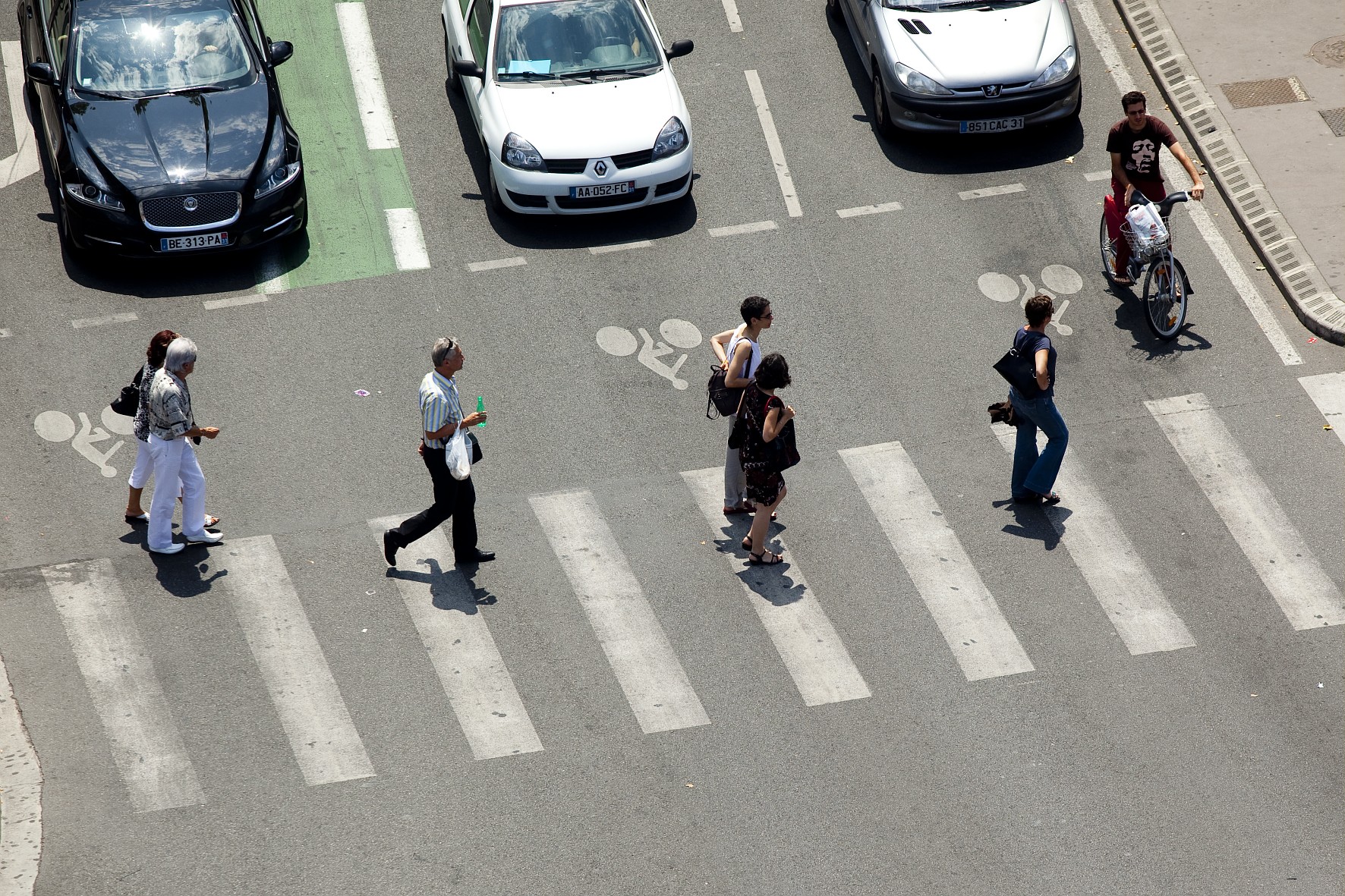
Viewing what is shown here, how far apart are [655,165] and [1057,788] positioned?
750 centimetres

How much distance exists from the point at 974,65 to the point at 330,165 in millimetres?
6525

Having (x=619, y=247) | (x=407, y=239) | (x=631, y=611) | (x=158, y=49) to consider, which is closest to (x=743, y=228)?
(x=619, y=247)

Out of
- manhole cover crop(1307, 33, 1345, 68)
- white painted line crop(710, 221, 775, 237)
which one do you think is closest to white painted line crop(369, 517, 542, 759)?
white painted line crop(710, 221, 775, 237)

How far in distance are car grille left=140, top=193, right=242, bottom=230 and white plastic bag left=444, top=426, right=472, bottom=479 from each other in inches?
175

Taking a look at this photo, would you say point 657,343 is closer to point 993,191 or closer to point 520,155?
point 520,155

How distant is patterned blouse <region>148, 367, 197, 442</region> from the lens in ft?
36.5

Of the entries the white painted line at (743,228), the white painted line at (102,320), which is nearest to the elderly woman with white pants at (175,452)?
the white painted line at (102,320)

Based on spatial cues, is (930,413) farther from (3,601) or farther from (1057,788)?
(3,601)

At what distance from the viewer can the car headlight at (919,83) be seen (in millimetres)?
16016

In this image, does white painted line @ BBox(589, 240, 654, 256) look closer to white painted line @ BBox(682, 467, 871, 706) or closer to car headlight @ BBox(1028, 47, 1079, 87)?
white painted line @ BBox(682, 467, 871, 706)

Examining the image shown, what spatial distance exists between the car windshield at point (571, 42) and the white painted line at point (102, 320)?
13.9 feet

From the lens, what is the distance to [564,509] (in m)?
12.4

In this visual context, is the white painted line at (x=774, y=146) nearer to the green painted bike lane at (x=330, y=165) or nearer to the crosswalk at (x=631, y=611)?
the green painted bike lane at (x=330, y=165)

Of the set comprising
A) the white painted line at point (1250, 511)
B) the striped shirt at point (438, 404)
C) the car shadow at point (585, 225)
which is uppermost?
the striped shirt at point (438, 404)
